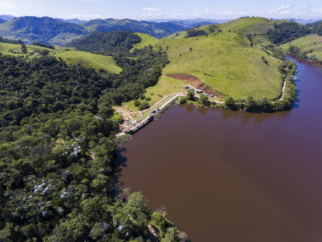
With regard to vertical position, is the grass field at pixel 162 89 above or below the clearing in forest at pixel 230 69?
below

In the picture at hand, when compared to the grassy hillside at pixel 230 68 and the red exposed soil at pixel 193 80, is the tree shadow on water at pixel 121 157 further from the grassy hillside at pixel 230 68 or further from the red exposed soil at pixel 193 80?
the grassy hillside at pixel 230 68

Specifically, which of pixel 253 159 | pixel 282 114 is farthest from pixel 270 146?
pixel 282 114

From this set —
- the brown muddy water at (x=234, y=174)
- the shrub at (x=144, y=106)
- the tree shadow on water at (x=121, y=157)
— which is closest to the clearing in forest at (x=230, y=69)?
the brown muddy water at (x=234, y=174)

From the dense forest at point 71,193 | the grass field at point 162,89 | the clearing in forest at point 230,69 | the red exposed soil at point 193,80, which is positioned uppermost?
the clearing in forest at point 230,69

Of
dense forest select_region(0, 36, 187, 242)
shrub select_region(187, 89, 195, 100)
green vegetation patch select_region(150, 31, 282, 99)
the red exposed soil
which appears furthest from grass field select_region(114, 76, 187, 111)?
dense forest select_region(0, 36, 187, 242)

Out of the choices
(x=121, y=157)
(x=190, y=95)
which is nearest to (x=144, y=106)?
(x=190, y=95)

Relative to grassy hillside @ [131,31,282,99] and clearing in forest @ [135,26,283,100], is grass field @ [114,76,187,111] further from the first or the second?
grassy hillside @ [131,31,282,99]
